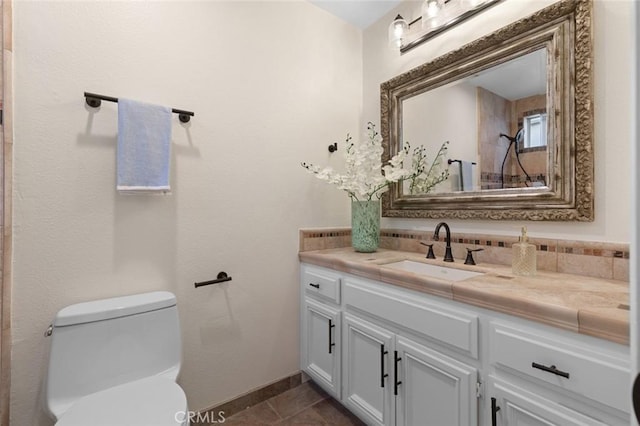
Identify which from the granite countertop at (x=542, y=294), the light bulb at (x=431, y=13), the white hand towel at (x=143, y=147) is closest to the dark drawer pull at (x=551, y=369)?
the granite countertop at (x=542, y=294)

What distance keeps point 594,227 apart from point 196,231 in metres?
1.75

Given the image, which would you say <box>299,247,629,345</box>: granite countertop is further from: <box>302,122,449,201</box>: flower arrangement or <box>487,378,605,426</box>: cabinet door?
<box>302,122,449,201</box>: flower arrangement

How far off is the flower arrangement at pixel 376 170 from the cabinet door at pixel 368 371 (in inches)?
29.6

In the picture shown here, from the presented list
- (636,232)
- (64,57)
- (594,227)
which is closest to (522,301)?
(636,232)

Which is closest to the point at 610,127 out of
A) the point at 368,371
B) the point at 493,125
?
the point at 493,125

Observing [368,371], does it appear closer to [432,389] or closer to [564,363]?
[432,389]

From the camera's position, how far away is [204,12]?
5.07 feet

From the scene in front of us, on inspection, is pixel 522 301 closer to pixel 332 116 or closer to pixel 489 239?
pixel 489 239

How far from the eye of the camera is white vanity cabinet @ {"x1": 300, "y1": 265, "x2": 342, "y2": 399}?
1.57 meters

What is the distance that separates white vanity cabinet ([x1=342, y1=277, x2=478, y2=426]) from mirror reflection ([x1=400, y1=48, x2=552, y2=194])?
0.77 metres

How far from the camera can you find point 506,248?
4.64 ft

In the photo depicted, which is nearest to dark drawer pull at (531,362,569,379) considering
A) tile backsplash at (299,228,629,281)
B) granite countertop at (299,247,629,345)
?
granite countertop at (299,247,629,345)

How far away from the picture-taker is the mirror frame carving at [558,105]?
1.16 m

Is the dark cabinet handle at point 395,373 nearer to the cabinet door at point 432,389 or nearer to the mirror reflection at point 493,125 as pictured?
the cabinet door at point 432,389
